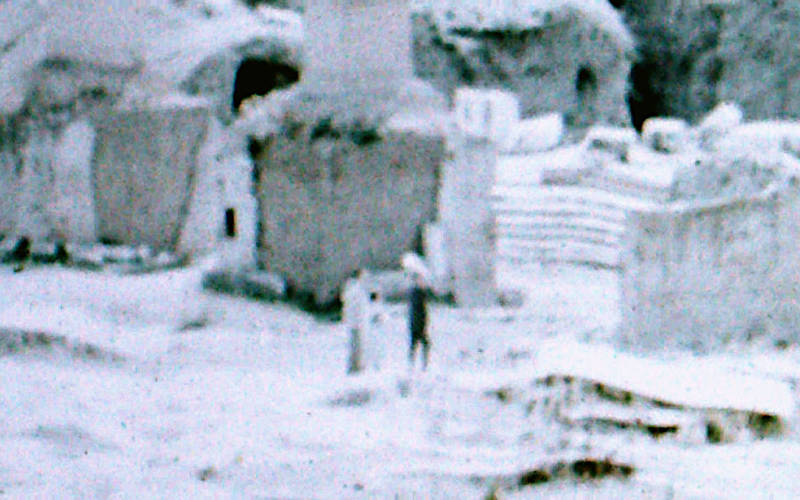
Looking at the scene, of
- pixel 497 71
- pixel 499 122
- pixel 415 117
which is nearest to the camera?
pixel 415 117

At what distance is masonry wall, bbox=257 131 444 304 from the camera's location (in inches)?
464

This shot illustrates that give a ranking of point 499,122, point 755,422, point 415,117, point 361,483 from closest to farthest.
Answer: point 361,483, point 755,422, point 415,117, point 499,122

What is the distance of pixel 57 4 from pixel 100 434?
34.3ft

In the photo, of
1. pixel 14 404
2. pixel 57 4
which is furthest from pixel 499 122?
pixel 14 404

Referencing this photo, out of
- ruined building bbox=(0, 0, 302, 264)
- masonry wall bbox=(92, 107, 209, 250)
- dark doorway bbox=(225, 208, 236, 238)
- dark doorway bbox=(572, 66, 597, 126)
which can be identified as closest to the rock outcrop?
dark doorway bbox=(572, 66, 597, 126)

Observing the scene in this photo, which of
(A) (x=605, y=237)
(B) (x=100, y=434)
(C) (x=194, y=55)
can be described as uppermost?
(C) (x=194, y=55)

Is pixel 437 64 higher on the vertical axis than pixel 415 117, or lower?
higher

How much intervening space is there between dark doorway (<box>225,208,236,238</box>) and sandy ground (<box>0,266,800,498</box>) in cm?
77

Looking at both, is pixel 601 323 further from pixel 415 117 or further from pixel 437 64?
pixel 437 64

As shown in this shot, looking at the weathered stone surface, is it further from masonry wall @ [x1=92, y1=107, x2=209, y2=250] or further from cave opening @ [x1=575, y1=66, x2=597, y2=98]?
cave opening @ [x1=575, y1=66, x2=597, y2=98]

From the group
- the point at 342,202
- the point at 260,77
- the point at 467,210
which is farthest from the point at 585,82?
the point at 342,202

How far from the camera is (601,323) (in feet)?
37.9

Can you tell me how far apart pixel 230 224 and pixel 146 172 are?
2109mm

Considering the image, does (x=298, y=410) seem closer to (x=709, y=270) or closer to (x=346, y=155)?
(x=709, y=270)
